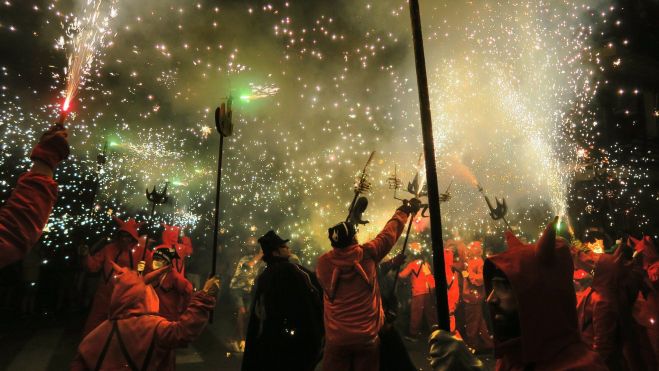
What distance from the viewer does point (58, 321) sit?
8.72 metres

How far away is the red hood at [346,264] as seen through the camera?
366 centimetres

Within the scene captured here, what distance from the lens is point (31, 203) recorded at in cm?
159

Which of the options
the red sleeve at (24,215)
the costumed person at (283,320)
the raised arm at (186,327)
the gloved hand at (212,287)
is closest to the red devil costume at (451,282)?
the costumed person at (283,320)

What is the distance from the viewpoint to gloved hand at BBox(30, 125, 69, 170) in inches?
67.2

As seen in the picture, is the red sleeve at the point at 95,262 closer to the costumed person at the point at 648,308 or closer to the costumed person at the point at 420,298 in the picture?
the costumed person at the point at 420,298

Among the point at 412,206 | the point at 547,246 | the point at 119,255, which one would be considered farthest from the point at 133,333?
the point at 119,255

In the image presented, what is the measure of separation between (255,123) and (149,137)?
4884 millimetres

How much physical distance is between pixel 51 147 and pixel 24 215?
0.37m

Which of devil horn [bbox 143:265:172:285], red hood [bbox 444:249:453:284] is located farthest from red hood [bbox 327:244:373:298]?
red hood [bbox 444:249:453:284]

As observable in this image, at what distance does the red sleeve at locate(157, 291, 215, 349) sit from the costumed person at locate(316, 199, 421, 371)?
155cm

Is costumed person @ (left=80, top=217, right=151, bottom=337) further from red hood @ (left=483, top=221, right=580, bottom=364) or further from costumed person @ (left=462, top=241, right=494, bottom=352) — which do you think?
costumed person @ (left=462, top=241, right=494, bottom=352)

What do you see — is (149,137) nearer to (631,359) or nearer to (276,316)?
(276,316)

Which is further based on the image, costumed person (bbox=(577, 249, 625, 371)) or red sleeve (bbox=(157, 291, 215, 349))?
costumed person (bbox=(577, 249, 625, 371))

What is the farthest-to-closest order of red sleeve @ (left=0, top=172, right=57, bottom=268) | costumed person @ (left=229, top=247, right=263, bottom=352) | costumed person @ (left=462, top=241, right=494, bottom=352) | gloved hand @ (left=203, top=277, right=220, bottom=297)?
Result: costumed person @ (left=229, top=247, right=263, bottom=352), costumed person @ (left=462, top=241, right=494, bottom=352), gloved hand @ (left=203, top=277, right=220, bottom=297), red sleeve @ (left=0, top=172, right=57, bottom=268)
